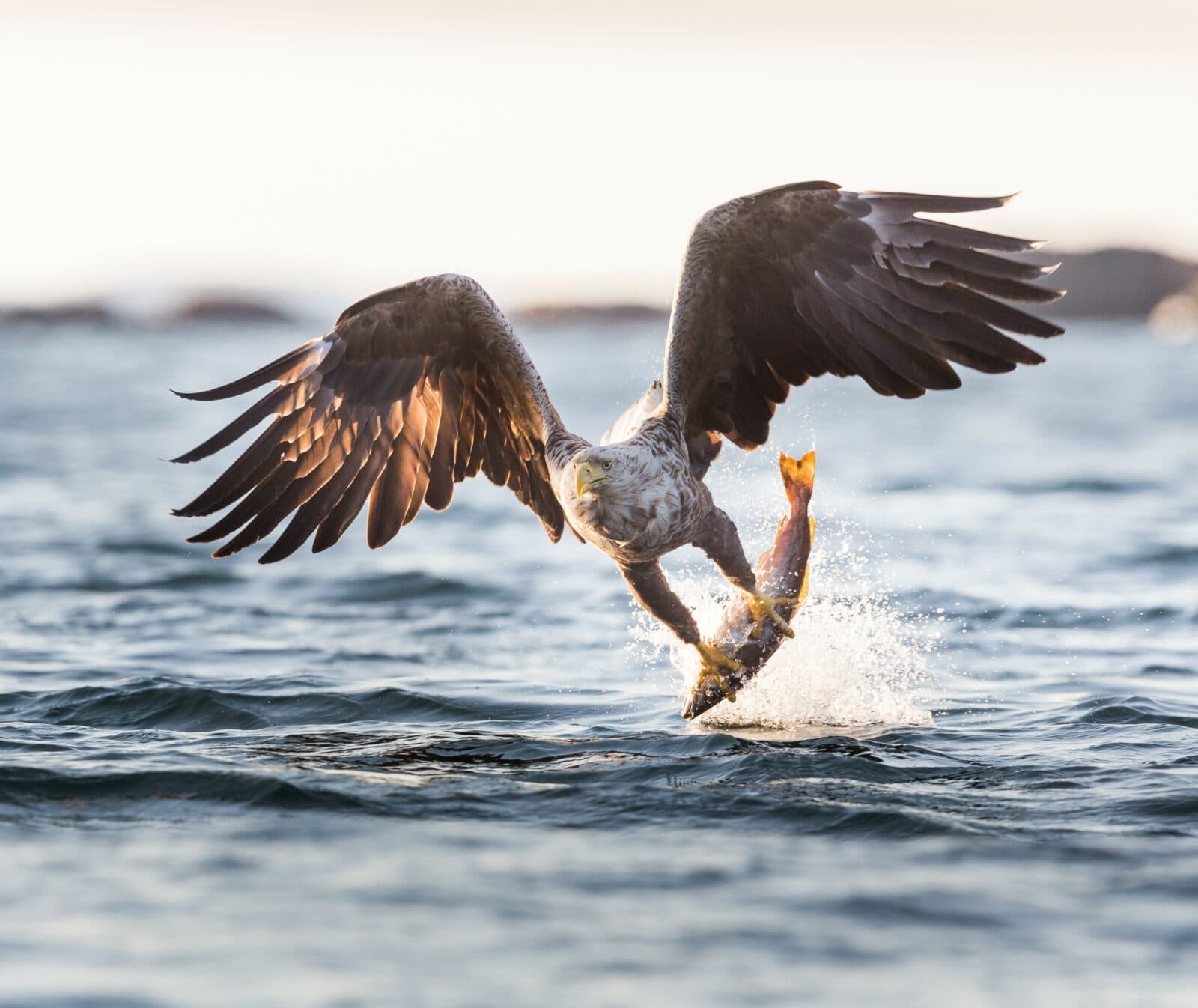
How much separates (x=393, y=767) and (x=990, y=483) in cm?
1486

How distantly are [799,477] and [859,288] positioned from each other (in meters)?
1.06

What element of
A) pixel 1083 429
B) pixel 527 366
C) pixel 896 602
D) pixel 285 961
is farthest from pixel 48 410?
pixel 285 961

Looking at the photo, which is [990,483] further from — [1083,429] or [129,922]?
[129,922]

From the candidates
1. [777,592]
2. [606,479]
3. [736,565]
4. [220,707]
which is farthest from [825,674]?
[220,707]

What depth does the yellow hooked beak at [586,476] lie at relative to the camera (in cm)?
705

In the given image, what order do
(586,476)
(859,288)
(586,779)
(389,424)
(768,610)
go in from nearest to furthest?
(586,476) < (586,779) < (859,288) < (768,610) < (389,424)

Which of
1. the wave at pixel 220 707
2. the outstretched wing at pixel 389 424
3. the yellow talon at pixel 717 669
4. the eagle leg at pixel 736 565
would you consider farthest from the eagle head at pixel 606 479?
the wave at pixel 220 707

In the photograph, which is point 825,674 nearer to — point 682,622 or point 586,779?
point 682,622

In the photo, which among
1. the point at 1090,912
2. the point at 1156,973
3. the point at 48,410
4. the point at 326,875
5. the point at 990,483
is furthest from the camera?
the point at 48,410

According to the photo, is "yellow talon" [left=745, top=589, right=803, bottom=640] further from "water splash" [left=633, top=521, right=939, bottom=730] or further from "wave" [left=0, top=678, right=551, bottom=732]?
"wave" [left=0, top=678, right=551, bottom=732]

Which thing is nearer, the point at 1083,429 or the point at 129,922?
the point at 129,922

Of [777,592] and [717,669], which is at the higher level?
[777,592]

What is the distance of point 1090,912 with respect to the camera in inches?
220

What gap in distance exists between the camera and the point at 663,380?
26.9 feet
